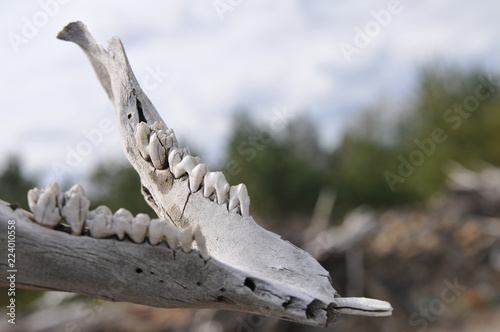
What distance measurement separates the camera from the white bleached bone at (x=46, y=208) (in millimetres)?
1174

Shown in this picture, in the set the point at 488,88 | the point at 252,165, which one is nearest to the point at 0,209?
the point at 252,165

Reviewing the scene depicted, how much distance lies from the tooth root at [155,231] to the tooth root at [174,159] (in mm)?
369

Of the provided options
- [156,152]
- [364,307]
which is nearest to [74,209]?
[156,152]

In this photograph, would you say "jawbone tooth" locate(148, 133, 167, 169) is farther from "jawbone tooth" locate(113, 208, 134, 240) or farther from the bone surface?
"jawbone tooth" locate(113, 208, 134, 240)

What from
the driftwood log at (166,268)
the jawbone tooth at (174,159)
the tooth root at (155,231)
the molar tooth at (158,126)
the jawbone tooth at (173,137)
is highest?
the molar tooth at (158,126)

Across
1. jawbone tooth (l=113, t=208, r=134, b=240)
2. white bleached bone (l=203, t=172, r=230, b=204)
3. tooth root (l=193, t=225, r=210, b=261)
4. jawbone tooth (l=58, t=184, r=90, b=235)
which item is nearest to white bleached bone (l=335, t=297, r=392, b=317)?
tooth root (l=193, t=225, r=210, b=261)

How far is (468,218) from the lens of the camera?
9.34 metres

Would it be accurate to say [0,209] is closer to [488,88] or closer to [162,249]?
[162,249]

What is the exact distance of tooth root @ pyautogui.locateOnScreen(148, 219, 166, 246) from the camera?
1.19m

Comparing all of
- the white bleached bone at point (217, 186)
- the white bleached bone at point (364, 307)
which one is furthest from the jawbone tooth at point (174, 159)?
the white bleached bone at point (364, 307)

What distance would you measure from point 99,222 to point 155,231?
0.15 meters

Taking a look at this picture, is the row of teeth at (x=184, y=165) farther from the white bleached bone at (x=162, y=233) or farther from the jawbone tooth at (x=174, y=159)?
the white bleached bone at (x=162, y=233)

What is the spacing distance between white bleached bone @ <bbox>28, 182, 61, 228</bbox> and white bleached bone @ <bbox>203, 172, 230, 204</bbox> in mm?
479

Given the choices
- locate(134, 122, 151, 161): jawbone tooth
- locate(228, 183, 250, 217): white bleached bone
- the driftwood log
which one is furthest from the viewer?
locate(134, 122, 151, 161): jawbone tooth
